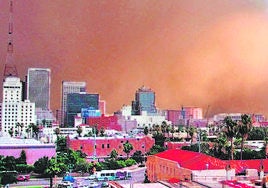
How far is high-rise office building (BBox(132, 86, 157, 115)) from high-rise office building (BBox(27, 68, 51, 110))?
10191 millimetres

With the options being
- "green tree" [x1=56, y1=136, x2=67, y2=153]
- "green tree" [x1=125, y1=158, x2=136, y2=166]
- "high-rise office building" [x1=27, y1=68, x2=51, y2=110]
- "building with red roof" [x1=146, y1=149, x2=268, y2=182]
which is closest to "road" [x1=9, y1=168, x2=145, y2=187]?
"building with red roof" [x1=146, y1=149, x2=268, y2=182]

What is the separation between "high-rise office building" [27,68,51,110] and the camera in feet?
175

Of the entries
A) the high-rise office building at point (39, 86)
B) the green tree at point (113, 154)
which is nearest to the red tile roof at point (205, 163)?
the green tree at point (113, 154)

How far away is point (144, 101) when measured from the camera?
56719 millimetres

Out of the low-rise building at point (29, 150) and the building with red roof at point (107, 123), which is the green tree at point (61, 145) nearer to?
the low-rise building at point (29, 150)

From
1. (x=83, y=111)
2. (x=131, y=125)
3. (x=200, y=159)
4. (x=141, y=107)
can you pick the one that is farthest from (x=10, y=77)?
(x=200, y=159)

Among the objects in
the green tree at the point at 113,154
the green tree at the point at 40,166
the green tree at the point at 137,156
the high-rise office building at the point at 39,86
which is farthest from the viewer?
the high-rise office building at the point at 39,86

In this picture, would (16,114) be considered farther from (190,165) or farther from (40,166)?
(190,165)

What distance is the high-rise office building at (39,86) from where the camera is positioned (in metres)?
53.4

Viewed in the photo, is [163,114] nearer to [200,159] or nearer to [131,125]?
[131,125]

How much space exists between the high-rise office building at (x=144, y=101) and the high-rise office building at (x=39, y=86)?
1019 cm

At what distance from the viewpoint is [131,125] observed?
42.7 m

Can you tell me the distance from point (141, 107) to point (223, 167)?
4558 centimetres

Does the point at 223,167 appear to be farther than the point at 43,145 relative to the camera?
No
